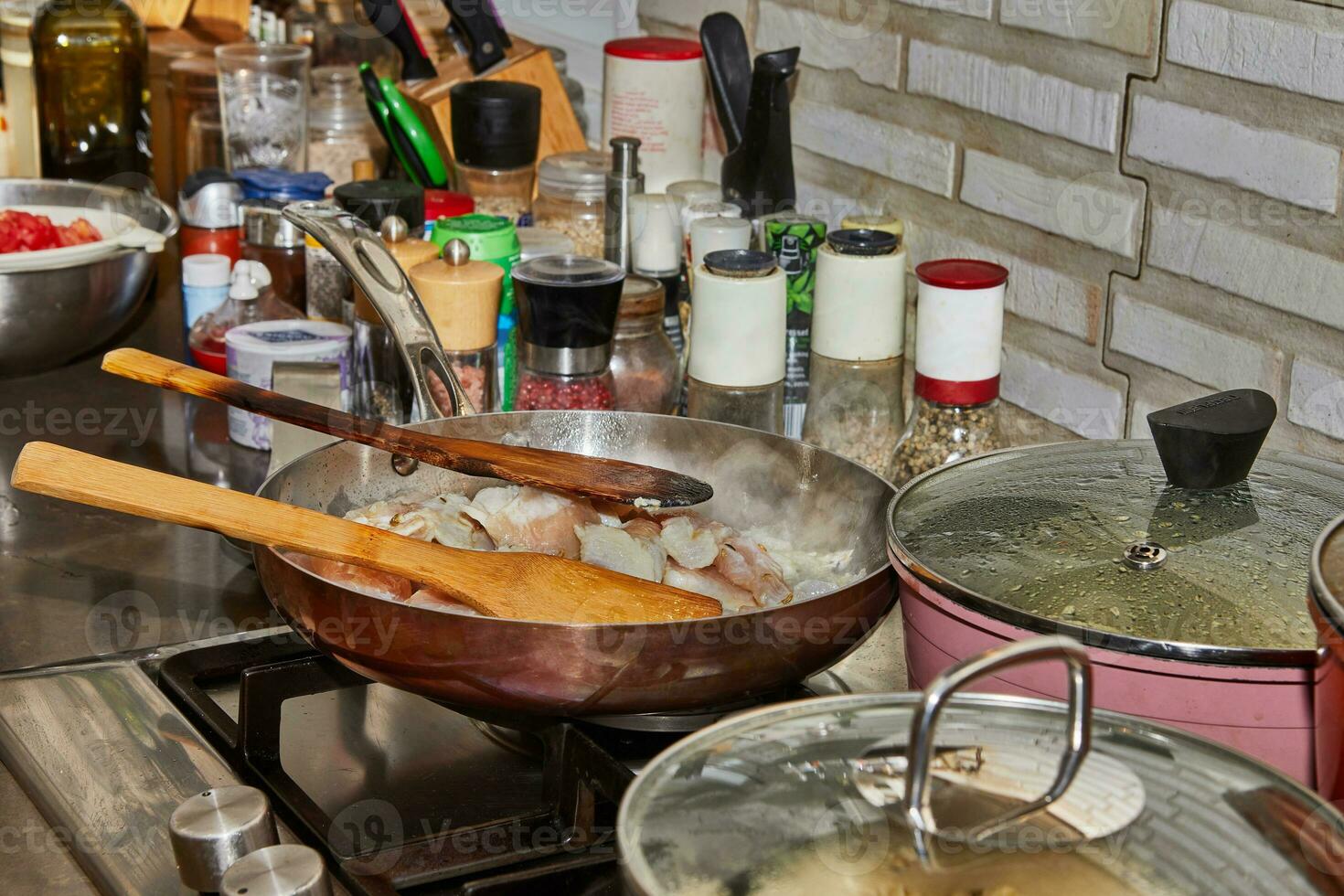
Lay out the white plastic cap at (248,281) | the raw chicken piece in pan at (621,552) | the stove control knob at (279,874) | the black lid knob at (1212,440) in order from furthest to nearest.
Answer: the white plastic cap at (248,281) → the raw chicken piece in pan at (621,552) → the black lid knob at (1212,440) → the stove control knob at (279,874)

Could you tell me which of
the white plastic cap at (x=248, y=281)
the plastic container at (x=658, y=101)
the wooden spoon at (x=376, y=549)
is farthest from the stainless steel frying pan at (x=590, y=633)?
the plastic container at (x=658, y=101)

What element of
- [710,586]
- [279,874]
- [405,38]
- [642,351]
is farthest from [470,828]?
[405,38]

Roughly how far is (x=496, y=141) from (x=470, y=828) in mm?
908

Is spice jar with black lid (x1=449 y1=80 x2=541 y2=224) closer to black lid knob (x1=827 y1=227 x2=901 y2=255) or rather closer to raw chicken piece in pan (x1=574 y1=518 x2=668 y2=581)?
black lid knob (x1=827 y1=227 x2=901 y2=255)

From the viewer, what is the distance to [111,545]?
3.59 ft

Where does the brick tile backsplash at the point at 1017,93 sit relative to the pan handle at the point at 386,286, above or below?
above

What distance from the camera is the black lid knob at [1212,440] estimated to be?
694mm

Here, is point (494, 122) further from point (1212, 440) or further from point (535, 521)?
point (1212, 440)

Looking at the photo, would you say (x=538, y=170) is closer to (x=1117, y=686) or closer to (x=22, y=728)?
(x=22, y=728)

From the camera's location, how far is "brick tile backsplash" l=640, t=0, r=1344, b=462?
35.1 inches

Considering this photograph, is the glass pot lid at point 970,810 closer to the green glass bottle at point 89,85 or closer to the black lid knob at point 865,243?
the black lid knob at point 865,243

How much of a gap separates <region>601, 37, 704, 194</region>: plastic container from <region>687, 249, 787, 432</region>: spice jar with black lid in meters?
0.39

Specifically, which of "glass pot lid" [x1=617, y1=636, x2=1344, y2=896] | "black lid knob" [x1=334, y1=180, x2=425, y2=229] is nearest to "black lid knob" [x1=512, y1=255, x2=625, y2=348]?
"black lid knob" [x1=334, y1=180, x2=425, y2=229]

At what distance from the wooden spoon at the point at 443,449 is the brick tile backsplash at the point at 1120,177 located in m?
0.37
